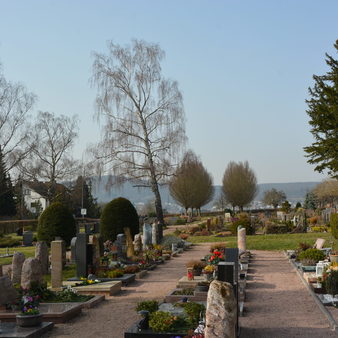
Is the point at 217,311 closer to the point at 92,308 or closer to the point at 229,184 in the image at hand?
the point at 92,308

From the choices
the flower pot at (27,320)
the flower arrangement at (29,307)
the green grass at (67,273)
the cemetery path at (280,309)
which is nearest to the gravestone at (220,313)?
the cemetery path at (280,309)

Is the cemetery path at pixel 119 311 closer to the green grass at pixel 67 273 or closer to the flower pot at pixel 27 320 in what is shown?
the flower pot at pixel 27 320

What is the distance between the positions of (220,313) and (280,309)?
5.13 metres

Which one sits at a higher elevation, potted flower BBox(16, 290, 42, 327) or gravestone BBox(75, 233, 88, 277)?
gravestone BBox(75, 233, 88, 277)

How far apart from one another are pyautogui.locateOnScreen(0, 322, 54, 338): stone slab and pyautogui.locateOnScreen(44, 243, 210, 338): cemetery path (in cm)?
16

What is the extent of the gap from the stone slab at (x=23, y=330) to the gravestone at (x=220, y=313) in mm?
3697

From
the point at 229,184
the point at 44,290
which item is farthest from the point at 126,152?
the point at 229,184

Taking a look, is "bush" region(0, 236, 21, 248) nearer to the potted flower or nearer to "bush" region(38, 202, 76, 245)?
"bush" region(38, 202, 76, 245)

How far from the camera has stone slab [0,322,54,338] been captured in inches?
408

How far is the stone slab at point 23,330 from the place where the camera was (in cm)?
1035

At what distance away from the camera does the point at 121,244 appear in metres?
23.2

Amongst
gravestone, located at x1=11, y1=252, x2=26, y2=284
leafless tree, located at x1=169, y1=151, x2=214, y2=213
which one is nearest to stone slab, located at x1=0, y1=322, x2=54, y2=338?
gravestone, located at x1=11, y1=252, x2=26, y2=284

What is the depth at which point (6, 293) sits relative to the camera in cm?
1301

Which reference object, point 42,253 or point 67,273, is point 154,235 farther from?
point 42,253
